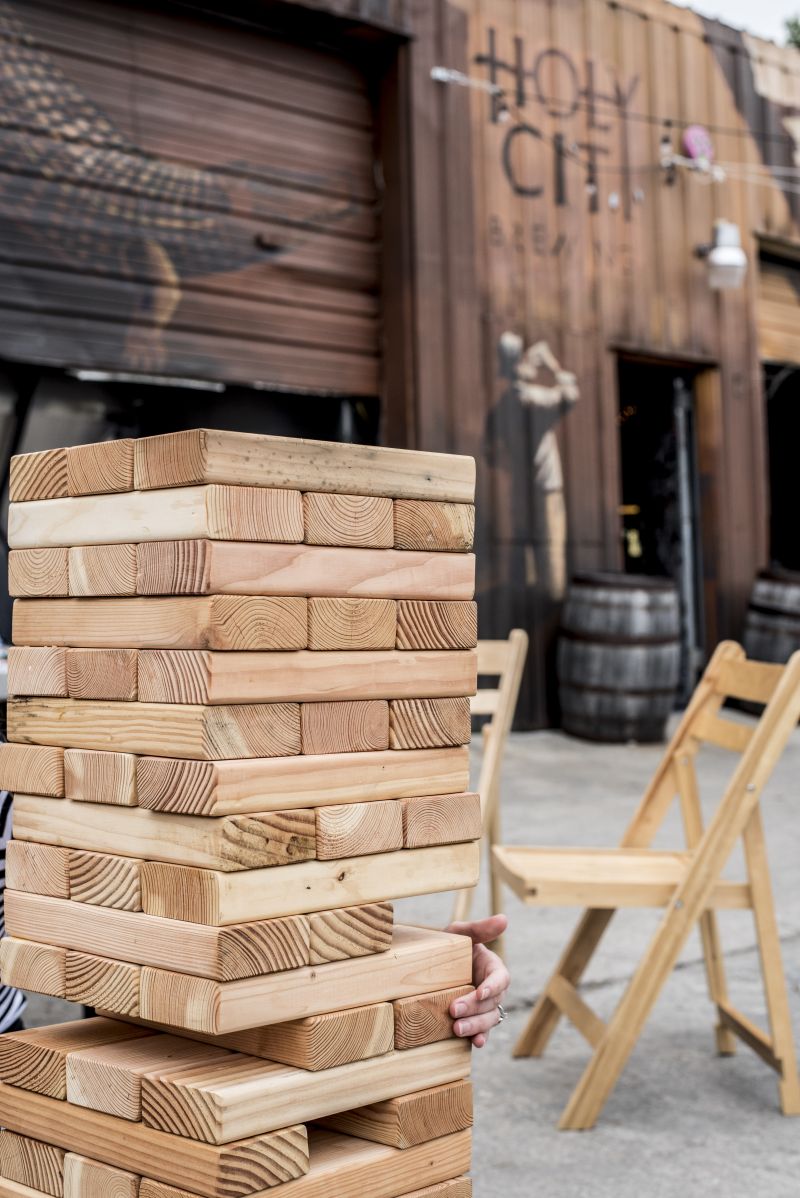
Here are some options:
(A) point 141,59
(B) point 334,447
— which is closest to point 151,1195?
(B) point 334,447

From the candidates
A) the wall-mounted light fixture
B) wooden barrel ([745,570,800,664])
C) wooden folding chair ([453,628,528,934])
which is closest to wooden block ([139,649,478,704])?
wooden folding chair ([453,628,528,934])

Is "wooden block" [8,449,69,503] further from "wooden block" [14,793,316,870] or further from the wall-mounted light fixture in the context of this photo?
the wall-mounted light fixture

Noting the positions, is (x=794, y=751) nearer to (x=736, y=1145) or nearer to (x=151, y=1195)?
(x=736, y=1145)

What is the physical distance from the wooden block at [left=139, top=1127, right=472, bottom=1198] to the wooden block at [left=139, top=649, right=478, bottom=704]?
517mm

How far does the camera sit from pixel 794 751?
346 inches

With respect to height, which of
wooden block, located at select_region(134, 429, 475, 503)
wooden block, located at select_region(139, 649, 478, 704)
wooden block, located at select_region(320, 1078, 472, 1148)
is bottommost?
wooden block, located at select_region(320, 1078, 472, 1148)

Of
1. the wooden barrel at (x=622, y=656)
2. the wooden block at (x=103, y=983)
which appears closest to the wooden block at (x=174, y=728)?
the wooden block at (x=103, y=983)

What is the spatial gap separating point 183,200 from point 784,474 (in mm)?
9153

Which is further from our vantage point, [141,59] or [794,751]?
[794,751]

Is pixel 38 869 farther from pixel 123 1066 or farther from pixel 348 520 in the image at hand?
pixel 348 520

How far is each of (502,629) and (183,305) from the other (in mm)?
2761

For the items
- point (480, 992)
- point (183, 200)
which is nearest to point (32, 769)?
point (480, 992)

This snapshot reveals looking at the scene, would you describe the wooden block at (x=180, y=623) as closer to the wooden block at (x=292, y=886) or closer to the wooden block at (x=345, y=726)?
the wooden block at (x=345, y=726)

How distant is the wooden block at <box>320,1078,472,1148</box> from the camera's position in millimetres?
1681
